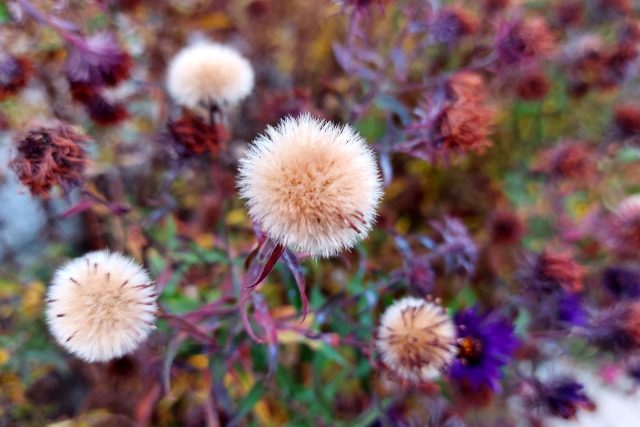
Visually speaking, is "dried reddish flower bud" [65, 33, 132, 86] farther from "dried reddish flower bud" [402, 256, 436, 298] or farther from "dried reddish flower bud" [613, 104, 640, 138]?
"dried reddish flower bud" [613, 104, 640, 138]

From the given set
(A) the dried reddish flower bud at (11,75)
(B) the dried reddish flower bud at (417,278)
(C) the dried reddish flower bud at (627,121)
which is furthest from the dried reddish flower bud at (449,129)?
(A) the dried reddish flower bud at (11,75)

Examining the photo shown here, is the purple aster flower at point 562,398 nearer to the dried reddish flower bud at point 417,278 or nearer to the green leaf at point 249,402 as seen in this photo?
the dried reddish flower bud at point 417,278

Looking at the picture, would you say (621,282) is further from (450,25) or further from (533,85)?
(450,25)

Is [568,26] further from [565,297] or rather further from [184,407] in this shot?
[184,407]

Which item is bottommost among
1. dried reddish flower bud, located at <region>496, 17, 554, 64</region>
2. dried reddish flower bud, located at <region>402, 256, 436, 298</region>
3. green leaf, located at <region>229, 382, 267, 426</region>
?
green leaf, located at <region>229, 382, 267, 426</region>

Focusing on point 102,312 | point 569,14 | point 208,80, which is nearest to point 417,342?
point 102,312

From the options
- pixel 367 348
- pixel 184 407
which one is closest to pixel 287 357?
pixel 184 407

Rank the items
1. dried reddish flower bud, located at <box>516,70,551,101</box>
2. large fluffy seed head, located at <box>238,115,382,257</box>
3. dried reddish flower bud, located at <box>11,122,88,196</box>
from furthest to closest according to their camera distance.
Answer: dried reddish flower bud, located at <box>516,70,551,101</box> < dried reddish flower bud, located at <box>11,122,88,196</box> < large fluffy seed head, located at <box>238,115,382,257</box>

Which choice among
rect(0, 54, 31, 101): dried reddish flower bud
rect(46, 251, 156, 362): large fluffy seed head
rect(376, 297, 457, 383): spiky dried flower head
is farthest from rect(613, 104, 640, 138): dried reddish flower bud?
rect(0, 54, 31, 101): dried reddish flower bud
